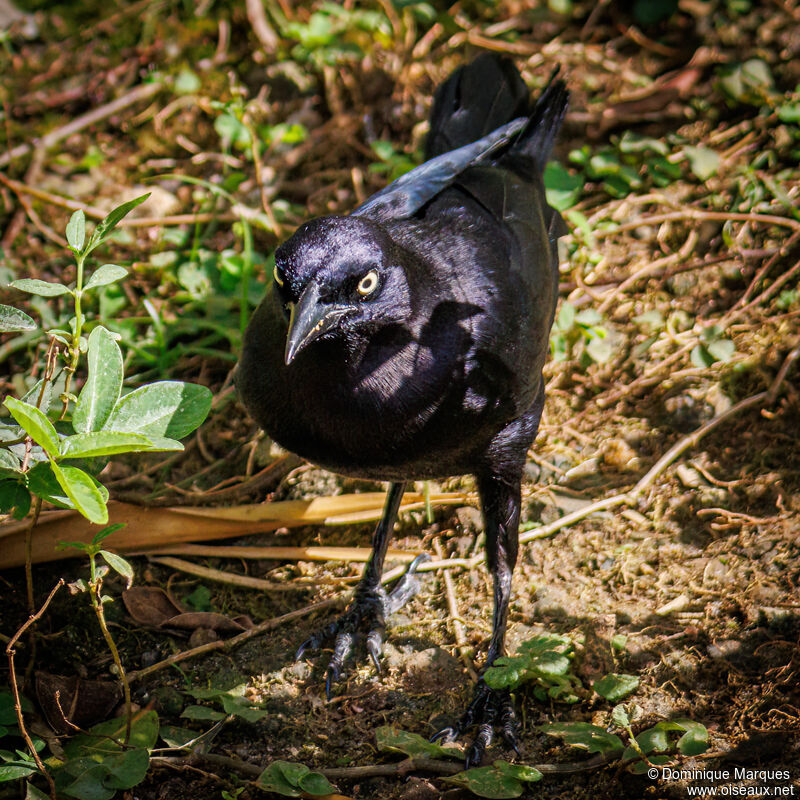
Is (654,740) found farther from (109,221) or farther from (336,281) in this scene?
(109,221)

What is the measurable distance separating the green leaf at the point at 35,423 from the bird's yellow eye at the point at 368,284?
990mm

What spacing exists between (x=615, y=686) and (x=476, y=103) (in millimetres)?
2738

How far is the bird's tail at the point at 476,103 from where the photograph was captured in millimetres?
4184

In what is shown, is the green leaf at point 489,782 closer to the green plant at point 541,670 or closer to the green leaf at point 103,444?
the green plant at point 541,670

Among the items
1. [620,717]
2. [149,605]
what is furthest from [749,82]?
[149,605]

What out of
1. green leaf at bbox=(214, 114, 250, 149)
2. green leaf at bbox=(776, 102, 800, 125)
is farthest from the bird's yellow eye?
green leaf at bbox=(776, 102, 800, 125)

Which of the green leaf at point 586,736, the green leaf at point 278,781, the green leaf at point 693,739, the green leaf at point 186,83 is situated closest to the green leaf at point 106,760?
the green leaf at point 278,781

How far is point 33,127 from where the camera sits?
5738 mm

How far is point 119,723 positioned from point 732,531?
242 centimetres

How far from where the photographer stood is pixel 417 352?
2.89 meters

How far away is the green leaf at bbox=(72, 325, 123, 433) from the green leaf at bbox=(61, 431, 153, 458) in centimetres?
12

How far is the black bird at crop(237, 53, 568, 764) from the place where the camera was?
2.74 m

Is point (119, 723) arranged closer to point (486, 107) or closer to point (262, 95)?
point (486, 107)

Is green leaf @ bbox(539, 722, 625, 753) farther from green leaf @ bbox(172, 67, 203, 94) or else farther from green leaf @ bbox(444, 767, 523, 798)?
green leaf @ bbox(172, 67, 203, 94)
